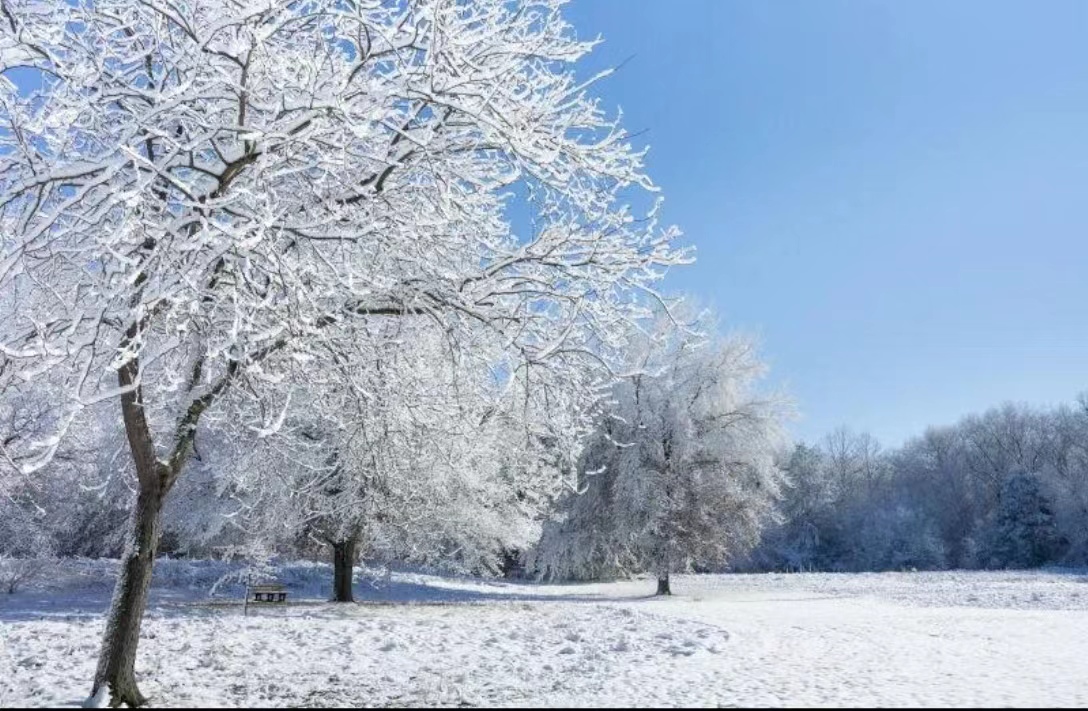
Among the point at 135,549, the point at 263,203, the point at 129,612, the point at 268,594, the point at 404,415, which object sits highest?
the point at 263,203

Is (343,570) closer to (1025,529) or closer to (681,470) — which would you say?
(681,470)

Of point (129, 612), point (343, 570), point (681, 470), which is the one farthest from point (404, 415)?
point (681, 470)

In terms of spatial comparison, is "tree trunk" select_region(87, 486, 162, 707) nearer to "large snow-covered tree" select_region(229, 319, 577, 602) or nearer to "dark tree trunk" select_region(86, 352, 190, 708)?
"dark tree trunk" select_region(86, 352, 190, 708)

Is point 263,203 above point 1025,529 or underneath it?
above

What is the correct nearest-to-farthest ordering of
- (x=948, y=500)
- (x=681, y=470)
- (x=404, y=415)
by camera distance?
(x=404, y=415) < (x=681, y=470) < (x=948, y=500)

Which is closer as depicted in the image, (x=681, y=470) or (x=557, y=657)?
(x=557, y=657)

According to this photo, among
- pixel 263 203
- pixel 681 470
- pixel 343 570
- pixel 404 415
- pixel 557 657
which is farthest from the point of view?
pixel 681 470

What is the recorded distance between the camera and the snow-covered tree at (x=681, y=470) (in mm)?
25016

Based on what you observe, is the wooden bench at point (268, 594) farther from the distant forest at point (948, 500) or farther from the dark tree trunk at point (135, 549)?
the distant forest at point (948, 500)

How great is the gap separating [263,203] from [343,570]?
15.1m

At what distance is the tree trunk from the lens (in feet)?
21.5

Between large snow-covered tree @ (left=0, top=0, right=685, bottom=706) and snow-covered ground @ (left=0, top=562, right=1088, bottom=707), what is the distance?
1.83 metres

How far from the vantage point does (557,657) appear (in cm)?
959

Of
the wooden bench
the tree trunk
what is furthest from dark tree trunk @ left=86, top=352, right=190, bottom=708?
the wooden bench
